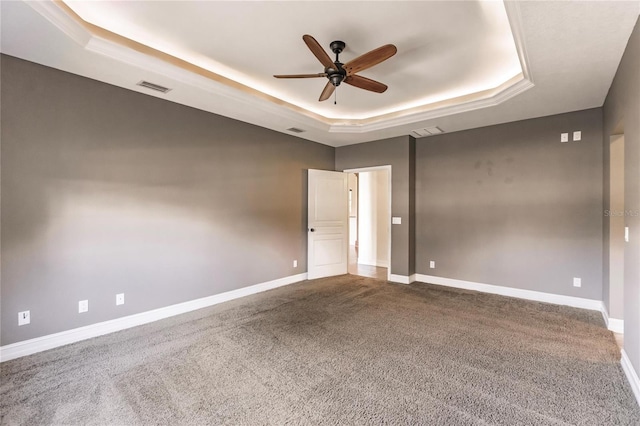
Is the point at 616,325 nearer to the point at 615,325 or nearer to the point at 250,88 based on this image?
the point at 615,325

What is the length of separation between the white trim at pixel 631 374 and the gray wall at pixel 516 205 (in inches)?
71.3

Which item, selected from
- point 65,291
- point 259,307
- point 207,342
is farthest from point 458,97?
point 65,291

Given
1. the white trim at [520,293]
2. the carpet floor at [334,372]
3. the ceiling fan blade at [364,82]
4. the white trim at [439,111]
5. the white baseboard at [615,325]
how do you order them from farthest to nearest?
1. the white trim at [520,293]
2. the white trim at [439,111]
3. the white baseboard at [615,325]
4. the ceiling fan blade at [364,82]
5. the carpet floor at [334,372]

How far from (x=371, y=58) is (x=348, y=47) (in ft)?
1.77

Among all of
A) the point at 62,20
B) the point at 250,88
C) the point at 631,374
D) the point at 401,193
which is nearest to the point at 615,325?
the point at 631,374

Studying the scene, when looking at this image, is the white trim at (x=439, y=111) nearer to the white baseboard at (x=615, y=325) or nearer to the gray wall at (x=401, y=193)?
the gray wall at (x=401, y=193)

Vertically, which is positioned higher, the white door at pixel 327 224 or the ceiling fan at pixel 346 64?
the ceiling fan at pixel 346 64

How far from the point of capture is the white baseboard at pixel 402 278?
5133mm

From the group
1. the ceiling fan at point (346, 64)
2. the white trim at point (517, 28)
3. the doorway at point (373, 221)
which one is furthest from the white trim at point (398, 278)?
the white trim at point (517, 28)

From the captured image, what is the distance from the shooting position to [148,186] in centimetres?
341

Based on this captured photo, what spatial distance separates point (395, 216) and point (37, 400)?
487 centimetres

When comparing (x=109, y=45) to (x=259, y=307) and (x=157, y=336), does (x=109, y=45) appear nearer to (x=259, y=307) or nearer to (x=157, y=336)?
(x=157, y=336)

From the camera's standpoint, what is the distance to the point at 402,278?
5.18 meters

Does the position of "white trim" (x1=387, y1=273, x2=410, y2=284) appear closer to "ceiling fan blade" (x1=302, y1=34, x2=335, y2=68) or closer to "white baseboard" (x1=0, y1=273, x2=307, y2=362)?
"white baseboard" (x1=0, y1=273, x2=307, y2=362)
